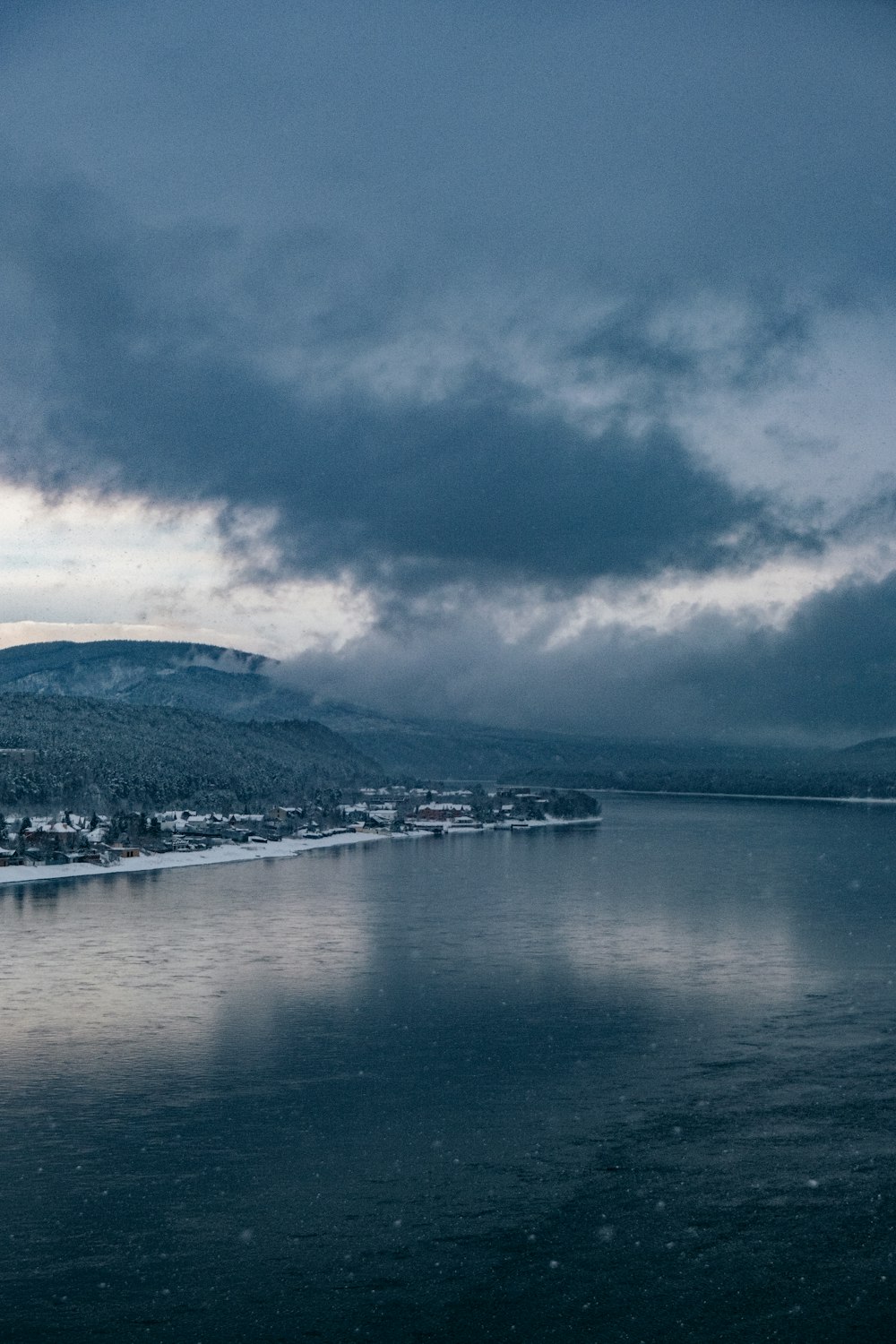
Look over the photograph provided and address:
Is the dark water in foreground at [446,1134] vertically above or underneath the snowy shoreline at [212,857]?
underneath

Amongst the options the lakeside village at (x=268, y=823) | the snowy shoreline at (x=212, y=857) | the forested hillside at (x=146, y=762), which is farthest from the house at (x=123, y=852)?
the forested hillside at (x=146, y=762)

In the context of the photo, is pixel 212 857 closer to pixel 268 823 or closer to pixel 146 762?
pixel 268 823

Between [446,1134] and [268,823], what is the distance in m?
84.1

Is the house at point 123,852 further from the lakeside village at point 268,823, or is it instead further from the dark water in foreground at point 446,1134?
the dark water in foreground at point 446,1134

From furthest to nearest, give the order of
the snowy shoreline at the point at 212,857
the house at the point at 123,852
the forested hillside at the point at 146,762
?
the forested hillside at the point at 146,762, the house at the point at 123,852, the snowy shoreline at the point at 212,857

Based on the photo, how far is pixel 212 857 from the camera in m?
78.5

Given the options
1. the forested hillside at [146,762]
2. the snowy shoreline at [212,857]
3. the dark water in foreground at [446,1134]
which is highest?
the forested hillside at [146,762]

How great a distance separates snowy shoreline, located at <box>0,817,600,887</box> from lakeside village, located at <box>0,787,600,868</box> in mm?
755

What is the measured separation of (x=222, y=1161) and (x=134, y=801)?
90.7m

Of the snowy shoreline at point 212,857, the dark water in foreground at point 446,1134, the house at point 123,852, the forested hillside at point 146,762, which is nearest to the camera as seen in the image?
the dark water in foreground at point 446,1134

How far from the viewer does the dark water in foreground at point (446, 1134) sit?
1554cm

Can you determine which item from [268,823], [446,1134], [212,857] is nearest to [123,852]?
[212,857]

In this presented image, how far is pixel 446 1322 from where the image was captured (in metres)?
15.0

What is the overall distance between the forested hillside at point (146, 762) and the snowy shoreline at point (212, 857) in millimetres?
17910
